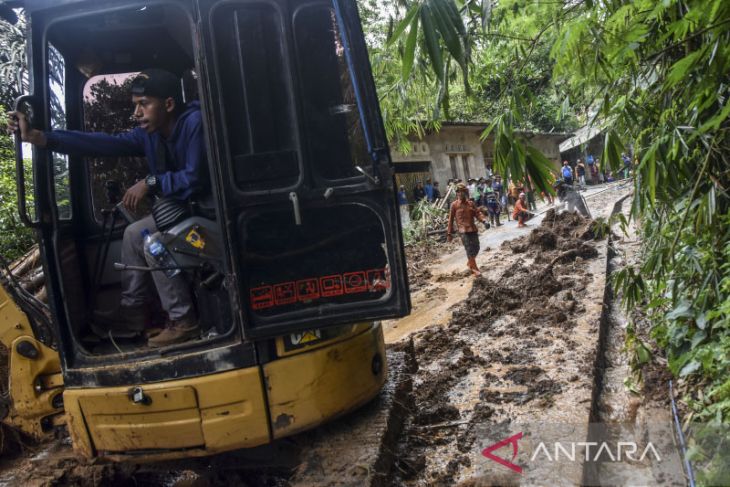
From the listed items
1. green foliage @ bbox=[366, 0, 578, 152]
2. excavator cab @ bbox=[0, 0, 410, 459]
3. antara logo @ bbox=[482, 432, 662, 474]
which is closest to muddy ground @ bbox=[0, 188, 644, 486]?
antara logo @ bbox=[482, 432, 662, 474]

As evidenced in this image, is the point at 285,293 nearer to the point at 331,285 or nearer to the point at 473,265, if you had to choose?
the point at 331,285

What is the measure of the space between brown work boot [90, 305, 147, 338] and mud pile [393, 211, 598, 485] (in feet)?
5.78

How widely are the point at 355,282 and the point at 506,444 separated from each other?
1.38 metres

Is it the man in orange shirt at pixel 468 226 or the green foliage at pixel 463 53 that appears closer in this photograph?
the green foliage at pixel 463 53

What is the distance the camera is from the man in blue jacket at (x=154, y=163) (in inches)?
113

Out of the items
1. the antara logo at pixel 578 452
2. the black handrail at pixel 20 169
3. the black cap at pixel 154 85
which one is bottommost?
Result: the antara logo at pixel 578 452

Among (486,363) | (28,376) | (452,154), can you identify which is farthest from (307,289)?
(452,154)

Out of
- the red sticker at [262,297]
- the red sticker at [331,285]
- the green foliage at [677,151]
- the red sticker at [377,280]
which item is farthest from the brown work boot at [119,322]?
the green foliage at [677,151]

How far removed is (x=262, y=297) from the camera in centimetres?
275

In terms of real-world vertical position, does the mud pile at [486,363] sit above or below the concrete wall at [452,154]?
below

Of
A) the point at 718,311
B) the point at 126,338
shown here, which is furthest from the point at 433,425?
the point at 126,338

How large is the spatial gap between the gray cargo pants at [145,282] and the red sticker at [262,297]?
494 millimetres

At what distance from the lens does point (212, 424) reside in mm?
2705

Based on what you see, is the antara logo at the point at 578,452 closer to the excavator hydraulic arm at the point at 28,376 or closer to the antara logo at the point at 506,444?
the antara logo at the point at 506,444
